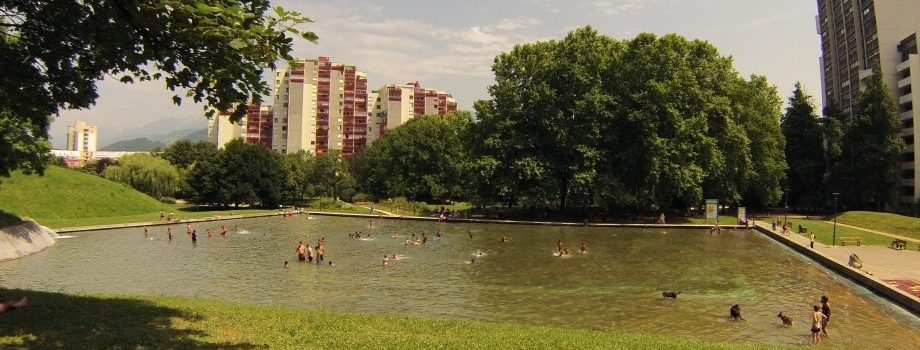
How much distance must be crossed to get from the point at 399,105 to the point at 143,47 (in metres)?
161

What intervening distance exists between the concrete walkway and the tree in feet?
85.2

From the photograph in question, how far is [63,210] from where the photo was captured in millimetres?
57000

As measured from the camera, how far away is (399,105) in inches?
6580

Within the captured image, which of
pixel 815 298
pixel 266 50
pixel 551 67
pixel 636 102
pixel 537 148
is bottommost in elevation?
pixel 815 298

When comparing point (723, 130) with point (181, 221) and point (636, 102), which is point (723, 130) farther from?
point (181, 221)

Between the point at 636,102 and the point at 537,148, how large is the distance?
12073 millimetres

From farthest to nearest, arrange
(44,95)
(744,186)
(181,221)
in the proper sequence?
(744,186) < (181,221) < (44,95)

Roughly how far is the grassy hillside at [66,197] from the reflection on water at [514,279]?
1530 cm

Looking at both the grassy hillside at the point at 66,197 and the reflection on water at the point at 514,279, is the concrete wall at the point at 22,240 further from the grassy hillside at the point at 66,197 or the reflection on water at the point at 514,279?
the grassy hillside at the point at 66,197

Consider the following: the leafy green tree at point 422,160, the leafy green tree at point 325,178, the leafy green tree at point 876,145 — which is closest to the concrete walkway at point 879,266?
the leafy green tree at point 876,145

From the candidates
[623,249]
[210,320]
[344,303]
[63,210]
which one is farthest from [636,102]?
[63,210]

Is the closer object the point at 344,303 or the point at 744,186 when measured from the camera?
the point at 344,303

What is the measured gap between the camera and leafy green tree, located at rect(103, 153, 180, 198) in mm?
83250

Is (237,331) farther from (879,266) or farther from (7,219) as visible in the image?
(7,219)
